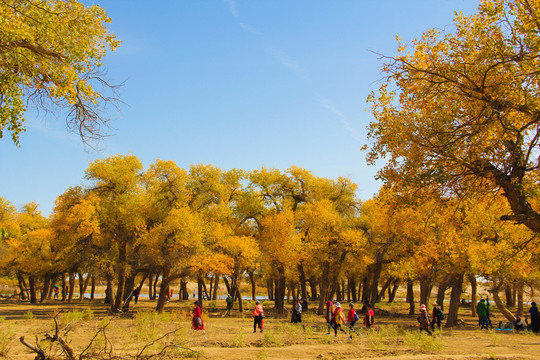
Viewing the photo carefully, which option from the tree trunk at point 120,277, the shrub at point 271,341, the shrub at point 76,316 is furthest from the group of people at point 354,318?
the tree trunk at point 120,277

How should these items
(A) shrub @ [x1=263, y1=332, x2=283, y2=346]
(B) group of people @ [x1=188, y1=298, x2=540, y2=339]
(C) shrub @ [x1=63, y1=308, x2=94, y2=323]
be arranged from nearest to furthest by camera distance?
(A) shrub @ [x1=263, y1=332, x2=283, y2=346] < (C) shrub @ [x1=63, y1=308, x2=94, y2=323] < (B) group of people @ [x1=188, y1=298, x2=540, y2=339]

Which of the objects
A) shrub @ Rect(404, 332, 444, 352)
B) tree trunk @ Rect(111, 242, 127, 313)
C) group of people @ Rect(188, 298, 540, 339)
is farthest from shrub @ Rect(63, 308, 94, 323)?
shrub @ Rect(404, 332, 444, 352)

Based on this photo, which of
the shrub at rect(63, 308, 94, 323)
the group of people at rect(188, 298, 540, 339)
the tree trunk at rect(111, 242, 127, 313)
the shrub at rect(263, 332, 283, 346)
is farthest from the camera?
the tree trunk at rect(111, 242, 127, 313)

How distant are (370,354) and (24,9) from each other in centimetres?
1295

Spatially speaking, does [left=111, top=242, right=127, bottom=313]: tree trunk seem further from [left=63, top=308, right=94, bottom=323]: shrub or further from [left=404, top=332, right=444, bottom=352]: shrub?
[left=404, top=332, right=444, bottom=352]: shrub

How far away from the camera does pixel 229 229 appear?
1292 inches

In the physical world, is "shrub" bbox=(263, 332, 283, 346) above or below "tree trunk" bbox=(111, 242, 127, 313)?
below

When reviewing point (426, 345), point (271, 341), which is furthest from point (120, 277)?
point (426, 345)

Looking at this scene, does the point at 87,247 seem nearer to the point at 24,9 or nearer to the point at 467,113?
the point at 24,9

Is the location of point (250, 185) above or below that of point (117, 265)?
above

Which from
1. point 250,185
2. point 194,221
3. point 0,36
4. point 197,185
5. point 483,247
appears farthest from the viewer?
point 250,185

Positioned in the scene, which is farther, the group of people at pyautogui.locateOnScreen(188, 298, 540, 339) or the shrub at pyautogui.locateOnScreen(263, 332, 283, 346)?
the group of people at pyautogui.locateOnScreen(188, 298, 540, 339)

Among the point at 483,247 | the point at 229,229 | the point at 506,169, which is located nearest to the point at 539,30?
the point at 506,169

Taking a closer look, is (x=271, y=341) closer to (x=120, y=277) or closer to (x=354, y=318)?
(x=354, y=318)
